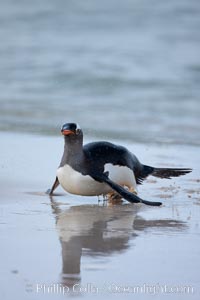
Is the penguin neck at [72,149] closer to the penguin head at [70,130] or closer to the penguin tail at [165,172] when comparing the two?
the penguin head at [70,130]

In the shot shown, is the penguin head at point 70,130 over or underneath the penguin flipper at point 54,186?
over

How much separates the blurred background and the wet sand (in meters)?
3.19

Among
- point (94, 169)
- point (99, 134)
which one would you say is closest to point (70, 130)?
point (94, 169)

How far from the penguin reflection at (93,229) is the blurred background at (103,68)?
405 cm

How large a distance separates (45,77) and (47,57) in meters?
2.27

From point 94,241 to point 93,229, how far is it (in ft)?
1.39

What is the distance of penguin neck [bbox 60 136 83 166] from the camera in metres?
7.86

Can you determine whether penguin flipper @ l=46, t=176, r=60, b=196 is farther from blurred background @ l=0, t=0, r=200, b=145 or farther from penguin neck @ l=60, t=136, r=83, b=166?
blurred background @ l=0, t=0, r=200, b=145

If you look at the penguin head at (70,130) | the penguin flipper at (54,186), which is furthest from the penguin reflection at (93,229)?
the penguin head at (70,130)

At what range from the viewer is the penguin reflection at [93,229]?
18.9 feet

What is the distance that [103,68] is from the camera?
18.4 metres

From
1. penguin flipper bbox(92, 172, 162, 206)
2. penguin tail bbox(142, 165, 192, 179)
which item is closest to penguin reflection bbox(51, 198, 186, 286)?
penguin flipper bbox(92, 172, 162, 206)

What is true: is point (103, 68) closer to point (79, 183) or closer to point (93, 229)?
point (79, 183)

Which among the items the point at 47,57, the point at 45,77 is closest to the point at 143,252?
the point at 45,77
